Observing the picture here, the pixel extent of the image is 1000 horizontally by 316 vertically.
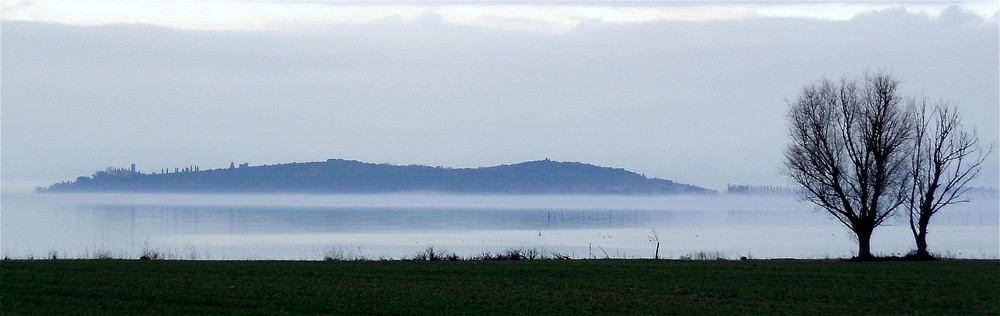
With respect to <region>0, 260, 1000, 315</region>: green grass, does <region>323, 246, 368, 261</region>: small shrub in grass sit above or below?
above

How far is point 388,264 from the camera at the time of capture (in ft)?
88.3

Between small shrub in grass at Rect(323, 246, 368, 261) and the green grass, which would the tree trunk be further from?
small shrub in grass at Rect(323, 246, 368, 261)

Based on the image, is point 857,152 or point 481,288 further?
point 857,152

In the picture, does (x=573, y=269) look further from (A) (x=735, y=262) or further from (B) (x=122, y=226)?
(B) (x=122, y=226)

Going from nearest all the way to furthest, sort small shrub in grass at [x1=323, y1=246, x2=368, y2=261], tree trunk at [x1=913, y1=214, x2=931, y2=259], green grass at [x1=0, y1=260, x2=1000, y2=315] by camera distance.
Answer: green grass at [x1=0, y1=260, x2=1000, y2=315] → small shrub in grass at [x1=323, y1=246, x2=368, y2=261] → tree trunk at [x1=913, y1=214, x2=931, y2=259]

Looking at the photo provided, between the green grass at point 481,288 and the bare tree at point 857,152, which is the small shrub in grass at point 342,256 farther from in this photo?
the bare tree at point 857,152

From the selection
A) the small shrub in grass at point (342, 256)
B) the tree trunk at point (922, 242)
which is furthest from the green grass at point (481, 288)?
the tree trunk at point (922, 242)

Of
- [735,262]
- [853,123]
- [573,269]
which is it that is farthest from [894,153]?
[573,269]

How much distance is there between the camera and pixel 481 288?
70.5 feet

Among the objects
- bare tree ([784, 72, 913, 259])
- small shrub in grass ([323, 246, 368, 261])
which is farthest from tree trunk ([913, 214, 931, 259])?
small shrub in grass ([323, 246, 368, 261])

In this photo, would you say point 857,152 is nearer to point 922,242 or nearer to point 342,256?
point 922,242

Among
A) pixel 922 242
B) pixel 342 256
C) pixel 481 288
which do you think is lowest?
pixel 481 288

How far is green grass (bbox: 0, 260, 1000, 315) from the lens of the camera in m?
18.5

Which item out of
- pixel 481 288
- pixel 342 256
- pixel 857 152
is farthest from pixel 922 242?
pixel 342 256
